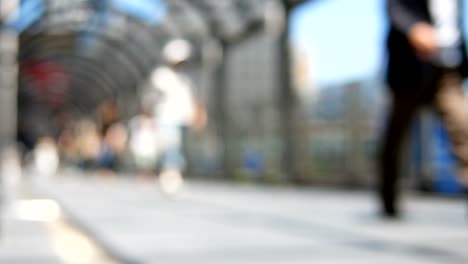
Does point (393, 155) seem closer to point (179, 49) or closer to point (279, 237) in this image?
point (279, 237)

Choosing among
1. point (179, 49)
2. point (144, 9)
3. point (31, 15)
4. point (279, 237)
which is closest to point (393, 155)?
point (279, 237)

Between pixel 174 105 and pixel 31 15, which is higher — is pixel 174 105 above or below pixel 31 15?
below

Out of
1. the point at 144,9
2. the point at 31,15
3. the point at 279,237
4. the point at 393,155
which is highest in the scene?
the point at 31,15

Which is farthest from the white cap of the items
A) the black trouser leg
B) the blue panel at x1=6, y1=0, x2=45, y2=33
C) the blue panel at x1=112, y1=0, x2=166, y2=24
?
the black trouser leg

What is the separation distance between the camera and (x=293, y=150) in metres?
10.4

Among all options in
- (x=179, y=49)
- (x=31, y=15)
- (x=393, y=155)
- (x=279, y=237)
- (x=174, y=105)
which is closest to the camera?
(x=279, y=237)

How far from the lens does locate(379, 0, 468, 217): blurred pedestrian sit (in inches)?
111

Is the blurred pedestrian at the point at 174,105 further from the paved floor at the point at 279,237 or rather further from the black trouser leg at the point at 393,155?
→ the black trouser leg at the point at 393,155

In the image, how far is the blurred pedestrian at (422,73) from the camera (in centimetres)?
283

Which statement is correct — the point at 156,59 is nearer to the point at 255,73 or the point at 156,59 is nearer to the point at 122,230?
the point at 255,73

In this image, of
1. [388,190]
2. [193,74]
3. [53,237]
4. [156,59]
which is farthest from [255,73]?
[53,237]

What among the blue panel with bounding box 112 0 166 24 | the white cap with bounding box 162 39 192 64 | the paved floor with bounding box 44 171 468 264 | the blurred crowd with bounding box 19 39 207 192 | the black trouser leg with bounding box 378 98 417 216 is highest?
the blue panel with bounding box 112 0 166 24

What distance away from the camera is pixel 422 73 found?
122 inches

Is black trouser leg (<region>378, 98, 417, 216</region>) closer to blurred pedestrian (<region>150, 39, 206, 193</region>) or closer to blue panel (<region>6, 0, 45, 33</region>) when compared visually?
blurred pedestrian (<region>150, 39, 206, 193</region>)
